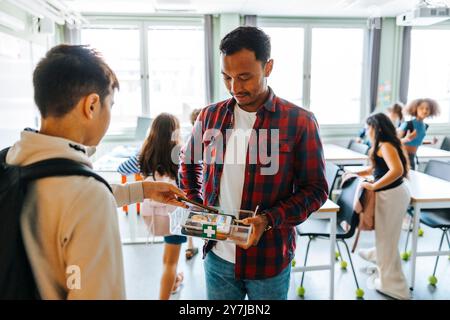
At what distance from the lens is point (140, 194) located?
42.2 inches

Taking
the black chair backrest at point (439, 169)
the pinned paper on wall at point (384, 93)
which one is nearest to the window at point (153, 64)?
the pinned paper on wall at point (384, 93)

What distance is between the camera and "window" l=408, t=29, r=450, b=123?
578cm

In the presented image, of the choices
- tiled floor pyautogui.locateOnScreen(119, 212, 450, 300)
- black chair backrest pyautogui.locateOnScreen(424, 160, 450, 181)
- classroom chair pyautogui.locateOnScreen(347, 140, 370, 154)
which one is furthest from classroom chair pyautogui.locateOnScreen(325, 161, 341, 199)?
classroom chair pyautogui.locateOnScreen(347, 140, 370, 154)

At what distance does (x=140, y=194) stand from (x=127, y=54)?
4.84m

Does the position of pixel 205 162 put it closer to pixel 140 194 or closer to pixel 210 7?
pixel 140 194

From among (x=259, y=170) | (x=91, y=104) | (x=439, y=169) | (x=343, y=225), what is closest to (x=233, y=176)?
(x=259, y=170)

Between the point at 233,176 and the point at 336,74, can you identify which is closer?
the point at 233,176

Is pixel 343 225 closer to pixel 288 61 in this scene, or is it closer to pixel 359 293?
pixel 359 293

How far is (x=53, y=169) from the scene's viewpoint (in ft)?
2.07

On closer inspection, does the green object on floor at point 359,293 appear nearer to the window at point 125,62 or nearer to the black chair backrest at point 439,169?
the black chair backrest at point 439,169

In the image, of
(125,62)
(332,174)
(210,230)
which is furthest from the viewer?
(125,62)

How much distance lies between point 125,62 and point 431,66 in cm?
494

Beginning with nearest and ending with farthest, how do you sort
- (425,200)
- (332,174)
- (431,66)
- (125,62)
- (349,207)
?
(425,200) → (349,207) → (332,174) → (125,62) → (431,66)
